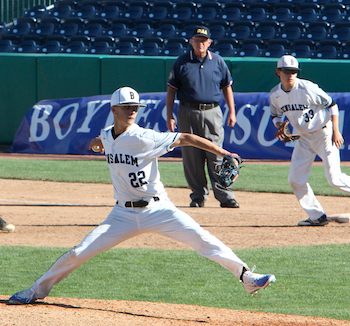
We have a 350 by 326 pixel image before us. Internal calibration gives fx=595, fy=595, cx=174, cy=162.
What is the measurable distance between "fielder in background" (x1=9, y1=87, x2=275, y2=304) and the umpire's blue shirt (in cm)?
360

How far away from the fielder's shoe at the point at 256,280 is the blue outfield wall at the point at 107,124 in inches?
345

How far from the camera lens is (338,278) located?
208 inches

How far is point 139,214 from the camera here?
422cm

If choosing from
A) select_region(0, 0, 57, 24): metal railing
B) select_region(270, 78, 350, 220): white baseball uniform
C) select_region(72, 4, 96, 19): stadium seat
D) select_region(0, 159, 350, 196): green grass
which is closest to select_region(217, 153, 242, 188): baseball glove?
select_region(270, 78, 350, 220): white baseball uniform

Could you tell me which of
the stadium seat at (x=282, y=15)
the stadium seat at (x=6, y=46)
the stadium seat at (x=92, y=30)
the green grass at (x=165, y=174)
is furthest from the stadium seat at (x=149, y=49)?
the green grass at (x=165, y=174)

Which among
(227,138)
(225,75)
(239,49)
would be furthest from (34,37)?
(225,75)

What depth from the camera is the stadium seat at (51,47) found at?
17.5 m

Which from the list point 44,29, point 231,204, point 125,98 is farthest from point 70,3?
point 125,98

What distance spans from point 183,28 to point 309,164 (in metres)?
11.8

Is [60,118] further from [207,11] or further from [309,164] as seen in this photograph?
[309,164]

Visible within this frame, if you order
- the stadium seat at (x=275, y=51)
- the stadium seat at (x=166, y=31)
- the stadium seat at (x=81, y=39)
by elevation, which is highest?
the stadium seat at (x=166, y=31)

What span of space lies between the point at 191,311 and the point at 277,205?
14.0 ft

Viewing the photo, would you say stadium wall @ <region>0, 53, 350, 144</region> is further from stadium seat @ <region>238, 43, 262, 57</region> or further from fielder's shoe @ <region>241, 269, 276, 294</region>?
fielder's shoe @ <region>241, 269, 276, 294</region>

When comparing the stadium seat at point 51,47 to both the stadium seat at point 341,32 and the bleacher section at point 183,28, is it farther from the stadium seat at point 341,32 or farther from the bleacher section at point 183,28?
the stadium seat at point 341,32
